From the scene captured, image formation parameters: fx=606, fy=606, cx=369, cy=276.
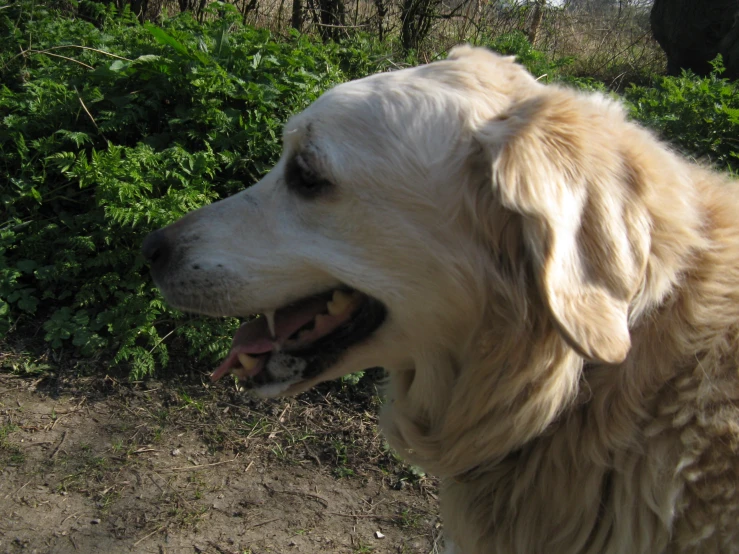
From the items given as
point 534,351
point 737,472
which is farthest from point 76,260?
point 737,472

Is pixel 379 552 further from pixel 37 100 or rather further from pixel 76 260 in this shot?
pixel 37 100

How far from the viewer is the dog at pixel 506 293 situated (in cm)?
146

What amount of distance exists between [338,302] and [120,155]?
2565 millimetres

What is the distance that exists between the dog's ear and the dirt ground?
5.60 feet

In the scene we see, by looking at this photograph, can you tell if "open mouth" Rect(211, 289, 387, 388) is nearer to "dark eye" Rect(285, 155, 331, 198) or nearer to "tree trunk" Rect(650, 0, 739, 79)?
"dark eye" Rect(285, 155, 331, 198)

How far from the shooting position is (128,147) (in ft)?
12.6

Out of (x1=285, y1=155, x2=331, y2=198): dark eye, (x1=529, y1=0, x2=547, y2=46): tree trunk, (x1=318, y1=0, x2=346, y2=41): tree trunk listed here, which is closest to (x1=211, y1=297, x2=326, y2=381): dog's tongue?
(x1=285, y1=155, x2=331, y2=198): dark eye

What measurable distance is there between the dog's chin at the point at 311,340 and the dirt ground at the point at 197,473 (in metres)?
1.12

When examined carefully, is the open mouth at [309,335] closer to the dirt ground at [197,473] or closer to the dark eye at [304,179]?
the dark eye at [304,179]

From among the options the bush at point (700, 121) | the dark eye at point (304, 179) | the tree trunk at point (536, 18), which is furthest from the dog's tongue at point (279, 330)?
the tree trunk at point (536, 18)

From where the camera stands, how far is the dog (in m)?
1.46

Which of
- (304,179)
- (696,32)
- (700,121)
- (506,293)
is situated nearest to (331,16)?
(700,121)

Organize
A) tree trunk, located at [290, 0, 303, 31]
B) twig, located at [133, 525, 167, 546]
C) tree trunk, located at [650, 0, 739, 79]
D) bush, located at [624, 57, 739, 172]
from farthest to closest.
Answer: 1. tree trunk, located at [650, 0, 739, 79]
2. tree trunk, located at [290, 0, 303, 31]
3. bush, located at [624, 57, 739, 172]
4. twig, located at [133, 525, 167, 546]

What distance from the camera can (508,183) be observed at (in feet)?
4.81
